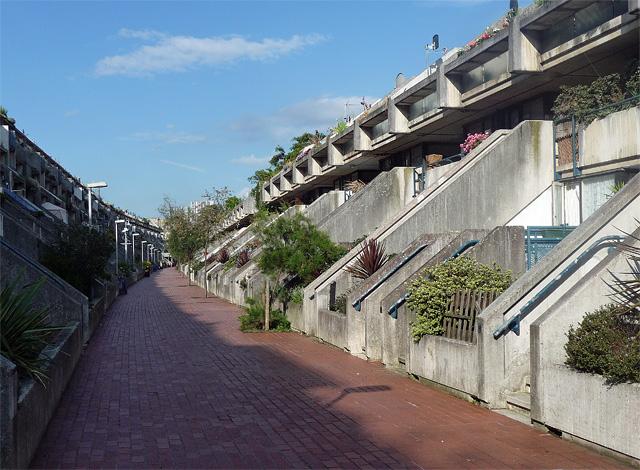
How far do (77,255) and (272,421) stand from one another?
1447 centimetres

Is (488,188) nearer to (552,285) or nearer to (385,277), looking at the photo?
(385,277)

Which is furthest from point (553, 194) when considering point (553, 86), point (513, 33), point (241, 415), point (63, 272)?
point (63, 272)

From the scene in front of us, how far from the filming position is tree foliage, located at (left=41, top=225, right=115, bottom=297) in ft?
68.9

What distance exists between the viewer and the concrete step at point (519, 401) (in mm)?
8528

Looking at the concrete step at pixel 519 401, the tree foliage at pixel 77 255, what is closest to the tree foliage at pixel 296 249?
the tree foliage at pixel 77 255

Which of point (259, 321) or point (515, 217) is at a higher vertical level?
point (515, 217)

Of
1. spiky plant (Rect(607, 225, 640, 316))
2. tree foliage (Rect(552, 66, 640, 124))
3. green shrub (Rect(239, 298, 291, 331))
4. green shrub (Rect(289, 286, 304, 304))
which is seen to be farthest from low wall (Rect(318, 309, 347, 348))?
spiky plant (Rect(607, 225, 640, 316))

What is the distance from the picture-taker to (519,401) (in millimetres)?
8680

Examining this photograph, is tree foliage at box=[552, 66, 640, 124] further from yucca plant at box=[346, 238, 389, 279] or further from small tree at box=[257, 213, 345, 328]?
small tree at box=[257, 213, 345, 328]

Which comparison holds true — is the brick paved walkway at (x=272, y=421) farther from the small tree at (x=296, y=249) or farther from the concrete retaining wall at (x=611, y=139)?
the concrete retaining wall at (x=611, y=139)

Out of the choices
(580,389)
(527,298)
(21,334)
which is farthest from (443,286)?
(21,334)

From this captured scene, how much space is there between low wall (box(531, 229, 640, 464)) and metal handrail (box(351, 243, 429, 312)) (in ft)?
18.9

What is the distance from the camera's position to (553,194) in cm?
1662

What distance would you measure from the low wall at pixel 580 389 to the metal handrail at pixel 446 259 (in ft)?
12.8
